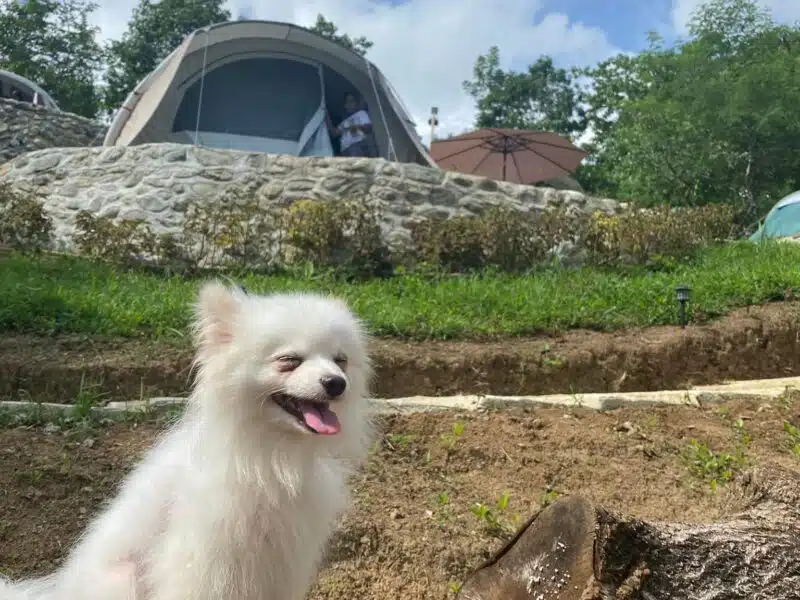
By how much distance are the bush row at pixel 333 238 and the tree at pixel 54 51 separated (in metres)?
24.8

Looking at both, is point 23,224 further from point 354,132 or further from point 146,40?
point 146,40

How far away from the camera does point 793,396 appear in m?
5.38

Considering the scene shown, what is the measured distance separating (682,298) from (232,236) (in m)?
5.27

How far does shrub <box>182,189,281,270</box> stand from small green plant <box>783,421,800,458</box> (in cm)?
625

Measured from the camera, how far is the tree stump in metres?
2.06

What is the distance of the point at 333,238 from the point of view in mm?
9367

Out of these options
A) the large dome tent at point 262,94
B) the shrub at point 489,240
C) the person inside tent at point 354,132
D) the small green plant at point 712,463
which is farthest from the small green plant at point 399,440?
the person inside tent at point 354,132

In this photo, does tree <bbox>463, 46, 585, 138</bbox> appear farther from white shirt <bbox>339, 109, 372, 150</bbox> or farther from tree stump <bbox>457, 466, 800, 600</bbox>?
tree stump <bbox>457, 466, 800, 600</bbox>

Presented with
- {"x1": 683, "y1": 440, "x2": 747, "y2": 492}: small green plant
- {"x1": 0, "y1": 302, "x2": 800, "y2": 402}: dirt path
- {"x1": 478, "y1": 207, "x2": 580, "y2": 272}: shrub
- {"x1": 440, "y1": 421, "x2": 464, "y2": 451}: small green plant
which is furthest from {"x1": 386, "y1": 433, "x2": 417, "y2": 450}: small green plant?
{"x1": 478, "y1": 207, "x2": 580, "y2": 272}: shrub

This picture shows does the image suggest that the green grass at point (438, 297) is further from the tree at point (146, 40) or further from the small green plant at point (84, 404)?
the tree at point (146, 40)

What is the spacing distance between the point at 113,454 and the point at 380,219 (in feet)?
20.6

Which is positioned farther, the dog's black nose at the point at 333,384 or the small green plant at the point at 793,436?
the small green plant at the point at 793,436

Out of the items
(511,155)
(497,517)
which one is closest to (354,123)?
(511,155)

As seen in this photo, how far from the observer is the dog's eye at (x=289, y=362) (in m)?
2.51
